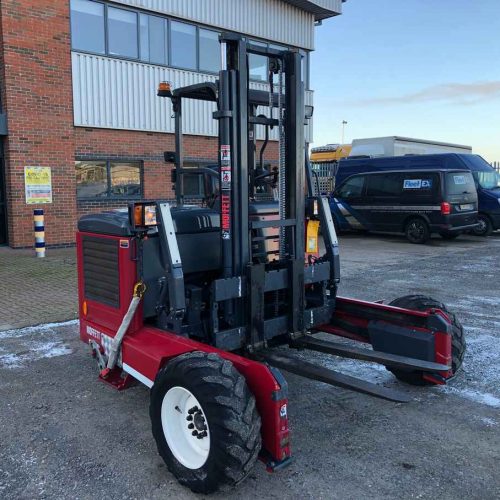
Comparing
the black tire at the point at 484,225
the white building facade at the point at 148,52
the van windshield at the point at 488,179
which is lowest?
the black tire at the point at 484,225

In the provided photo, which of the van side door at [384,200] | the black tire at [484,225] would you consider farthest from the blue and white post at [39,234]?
the black tire at [484,225]

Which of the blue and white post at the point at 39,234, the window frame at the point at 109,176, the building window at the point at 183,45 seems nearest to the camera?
the blue and white post at the point at 39,234

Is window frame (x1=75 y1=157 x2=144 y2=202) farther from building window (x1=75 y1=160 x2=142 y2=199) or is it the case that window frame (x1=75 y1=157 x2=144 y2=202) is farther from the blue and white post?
the blue and white post

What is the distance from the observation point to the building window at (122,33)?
13695mm

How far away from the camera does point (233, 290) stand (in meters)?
3.83

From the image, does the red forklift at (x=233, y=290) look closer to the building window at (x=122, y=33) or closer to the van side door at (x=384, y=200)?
the building window at (x=122, y=33)

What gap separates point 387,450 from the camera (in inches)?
140

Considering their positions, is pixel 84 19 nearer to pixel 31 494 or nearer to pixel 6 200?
pixel 6 200

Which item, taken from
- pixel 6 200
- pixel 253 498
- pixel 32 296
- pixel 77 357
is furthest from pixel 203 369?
pixel 6 200

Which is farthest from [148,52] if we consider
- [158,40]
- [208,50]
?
[208,50]

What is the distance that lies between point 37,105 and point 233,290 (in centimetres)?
1078

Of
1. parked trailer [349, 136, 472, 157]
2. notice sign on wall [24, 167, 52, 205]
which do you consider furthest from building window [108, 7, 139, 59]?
parked trailer [349, 136, 472, 157]

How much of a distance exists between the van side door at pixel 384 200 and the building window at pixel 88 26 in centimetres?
828

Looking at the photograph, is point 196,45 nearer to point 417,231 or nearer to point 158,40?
point 158,40
